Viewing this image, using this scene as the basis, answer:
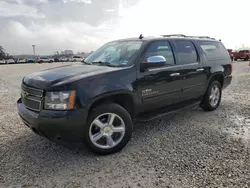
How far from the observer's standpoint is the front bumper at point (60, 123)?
295 centimetres

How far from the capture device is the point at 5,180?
279cm

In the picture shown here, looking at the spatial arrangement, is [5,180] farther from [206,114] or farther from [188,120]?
[206,114]

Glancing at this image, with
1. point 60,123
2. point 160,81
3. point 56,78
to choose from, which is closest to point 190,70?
point 160,81

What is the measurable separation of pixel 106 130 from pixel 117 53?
5.15ft

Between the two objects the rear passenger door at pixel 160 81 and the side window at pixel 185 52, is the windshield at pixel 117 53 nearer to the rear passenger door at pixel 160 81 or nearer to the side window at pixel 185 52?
the rear passenger door at pixel 160 81

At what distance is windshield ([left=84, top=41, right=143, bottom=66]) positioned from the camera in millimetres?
3891

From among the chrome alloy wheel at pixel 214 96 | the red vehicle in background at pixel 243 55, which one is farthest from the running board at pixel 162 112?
the red vehicle in background at pixel 243 55

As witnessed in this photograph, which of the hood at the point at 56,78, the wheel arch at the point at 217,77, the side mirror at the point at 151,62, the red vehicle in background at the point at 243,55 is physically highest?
the red vehicle in background at the point at 243,55

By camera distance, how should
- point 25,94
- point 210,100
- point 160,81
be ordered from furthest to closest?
1. point 210,100
2. point 160,81
3. point 25,94

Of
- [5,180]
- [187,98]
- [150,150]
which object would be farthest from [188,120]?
[5,180]

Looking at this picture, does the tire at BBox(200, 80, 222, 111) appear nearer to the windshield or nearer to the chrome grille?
the windshield

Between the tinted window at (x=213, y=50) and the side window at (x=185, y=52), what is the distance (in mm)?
445

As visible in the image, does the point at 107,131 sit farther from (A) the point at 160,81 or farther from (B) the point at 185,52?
(B) the point at 185,52

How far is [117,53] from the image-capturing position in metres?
4.22
